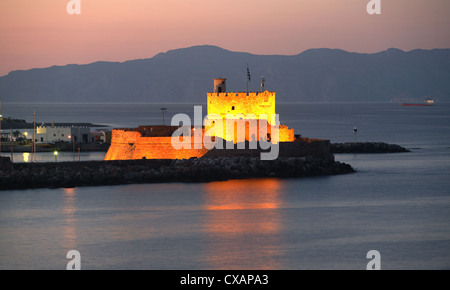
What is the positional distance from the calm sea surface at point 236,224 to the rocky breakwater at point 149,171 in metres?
0.71

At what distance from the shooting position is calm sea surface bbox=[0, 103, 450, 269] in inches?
938

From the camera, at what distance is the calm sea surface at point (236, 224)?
938 inches

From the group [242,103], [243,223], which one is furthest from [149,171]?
[243,223]

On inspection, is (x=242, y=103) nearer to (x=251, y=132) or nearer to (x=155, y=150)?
(x=251, y=132)

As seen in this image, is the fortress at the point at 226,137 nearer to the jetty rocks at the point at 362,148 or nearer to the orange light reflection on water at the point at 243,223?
the orange light reflection on water at the point at 243,223

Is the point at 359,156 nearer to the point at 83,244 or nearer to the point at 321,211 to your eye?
the point at 321,211

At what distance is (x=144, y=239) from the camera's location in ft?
86.5

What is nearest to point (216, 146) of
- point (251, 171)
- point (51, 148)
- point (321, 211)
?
point (251, 171)

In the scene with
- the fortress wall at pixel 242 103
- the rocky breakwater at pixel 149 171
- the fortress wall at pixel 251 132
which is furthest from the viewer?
the fortress wall at pixel 242 103

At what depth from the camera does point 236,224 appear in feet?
95.8

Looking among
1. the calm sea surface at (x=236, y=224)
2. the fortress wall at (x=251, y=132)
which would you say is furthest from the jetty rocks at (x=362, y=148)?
the fortress wall at (x=251, y=132)

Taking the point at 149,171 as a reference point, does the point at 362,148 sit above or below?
above

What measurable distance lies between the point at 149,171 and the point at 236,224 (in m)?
9.73
